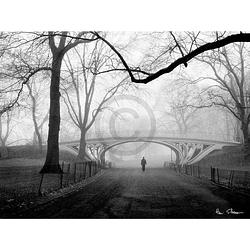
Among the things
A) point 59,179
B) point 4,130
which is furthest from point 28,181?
point 4,130

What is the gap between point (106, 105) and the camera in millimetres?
9242

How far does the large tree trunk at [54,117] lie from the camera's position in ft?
27.1

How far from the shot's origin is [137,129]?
1008 cm

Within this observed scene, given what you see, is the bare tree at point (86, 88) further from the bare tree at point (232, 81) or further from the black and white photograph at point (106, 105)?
the bare tree at point (232, 81)

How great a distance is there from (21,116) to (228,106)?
6961mm

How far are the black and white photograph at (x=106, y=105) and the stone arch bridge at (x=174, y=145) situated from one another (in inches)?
14.1

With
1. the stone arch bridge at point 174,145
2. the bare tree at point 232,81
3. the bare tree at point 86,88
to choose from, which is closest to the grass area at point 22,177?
the stone arch bridge at point 174,145

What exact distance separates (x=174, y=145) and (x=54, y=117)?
42.1 feet

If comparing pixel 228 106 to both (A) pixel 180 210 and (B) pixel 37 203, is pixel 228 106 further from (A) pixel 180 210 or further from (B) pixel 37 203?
(B) pixel 37 203

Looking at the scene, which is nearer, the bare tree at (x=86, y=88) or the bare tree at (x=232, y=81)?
the bare tree at (x=86, y=88)

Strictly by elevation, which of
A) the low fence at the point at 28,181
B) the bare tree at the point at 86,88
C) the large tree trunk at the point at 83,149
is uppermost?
the bare tree at the point at 86,88

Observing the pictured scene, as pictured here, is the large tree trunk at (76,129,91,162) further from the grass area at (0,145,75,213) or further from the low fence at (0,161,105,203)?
the low fence at (0,161,105,203)

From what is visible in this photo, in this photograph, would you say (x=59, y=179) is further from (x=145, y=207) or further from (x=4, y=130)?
(x=145, y=207)
